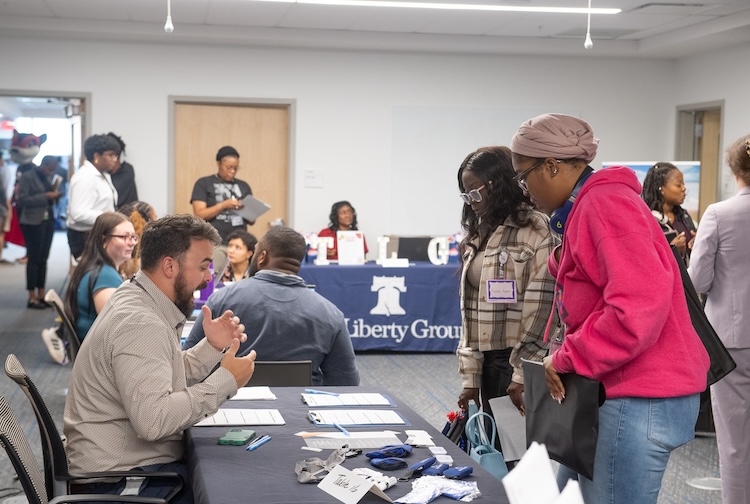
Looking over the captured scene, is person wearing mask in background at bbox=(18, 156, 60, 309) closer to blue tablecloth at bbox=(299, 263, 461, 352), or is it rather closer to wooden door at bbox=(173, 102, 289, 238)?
wooden door at bbox=(173, 102, 289, 238)

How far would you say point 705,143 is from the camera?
9445 mm

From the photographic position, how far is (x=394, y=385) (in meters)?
5.96

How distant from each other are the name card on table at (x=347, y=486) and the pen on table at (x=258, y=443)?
320 mm

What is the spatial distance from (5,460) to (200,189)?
376 centimetres

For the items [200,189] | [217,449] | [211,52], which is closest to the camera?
[217,449]

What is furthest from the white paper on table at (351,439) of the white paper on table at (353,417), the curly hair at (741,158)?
the curly hair at (741,158)

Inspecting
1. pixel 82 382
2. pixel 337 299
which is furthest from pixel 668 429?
pixel 337 299

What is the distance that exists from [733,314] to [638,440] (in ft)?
4.75

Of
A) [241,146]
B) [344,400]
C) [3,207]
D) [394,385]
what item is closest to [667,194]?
[394,385]

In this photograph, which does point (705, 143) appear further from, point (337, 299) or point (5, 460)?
point (5, 460)

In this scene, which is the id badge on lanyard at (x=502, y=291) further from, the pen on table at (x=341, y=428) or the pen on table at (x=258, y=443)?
the pen on table at (x=258, y=443)

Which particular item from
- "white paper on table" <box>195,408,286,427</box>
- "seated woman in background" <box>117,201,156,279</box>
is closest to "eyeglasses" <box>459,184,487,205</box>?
"white paper on table" <box>195,408,286,427</box>

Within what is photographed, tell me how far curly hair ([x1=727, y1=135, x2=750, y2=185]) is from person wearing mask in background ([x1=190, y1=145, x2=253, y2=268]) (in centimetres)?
495

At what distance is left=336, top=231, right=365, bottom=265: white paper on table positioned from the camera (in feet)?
23.7
